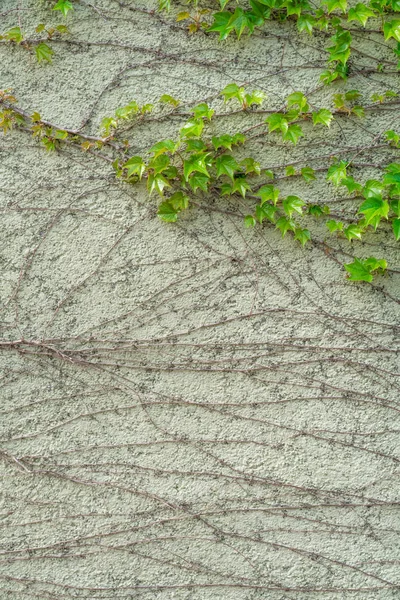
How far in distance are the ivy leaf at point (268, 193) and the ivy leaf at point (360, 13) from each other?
2.55ft

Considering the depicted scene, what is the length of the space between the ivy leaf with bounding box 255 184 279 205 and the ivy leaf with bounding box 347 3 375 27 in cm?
78

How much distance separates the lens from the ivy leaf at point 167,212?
260 centimetres

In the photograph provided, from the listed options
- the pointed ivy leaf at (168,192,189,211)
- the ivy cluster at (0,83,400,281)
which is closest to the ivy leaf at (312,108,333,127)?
the ivy cluster at (0,83,400,281)

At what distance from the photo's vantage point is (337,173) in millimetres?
2572

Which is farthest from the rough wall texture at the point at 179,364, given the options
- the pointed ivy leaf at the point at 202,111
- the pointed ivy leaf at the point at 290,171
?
the pointed ivy leaf at the point at 202,111

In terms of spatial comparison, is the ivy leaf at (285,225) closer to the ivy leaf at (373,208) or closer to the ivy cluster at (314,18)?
the ivy leaf at (373,208)

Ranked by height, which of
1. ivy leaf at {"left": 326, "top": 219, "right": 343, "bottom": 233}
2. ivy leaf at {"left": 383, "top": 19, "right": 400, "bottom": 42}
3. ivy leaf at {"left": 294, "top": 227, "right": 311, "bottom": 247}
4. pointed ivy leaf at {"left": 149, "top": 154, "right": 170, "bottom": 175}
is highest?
ivy leaf at {"left": 383, "top": 19, "right": 400, "bottom": 42}

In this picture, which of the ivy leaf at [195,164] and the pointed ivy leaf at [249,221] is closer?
the ivy leaf at [195,164]

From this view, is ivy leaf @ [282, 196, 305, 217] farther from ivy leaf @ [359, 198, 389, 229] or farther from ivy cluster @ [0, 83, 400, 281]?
ivy leaf @ [359, 198, 389, 229]

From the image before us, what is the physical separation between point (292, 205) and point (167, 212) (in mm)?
547

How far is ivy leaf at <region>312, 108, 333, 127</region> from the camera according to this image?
2566mm

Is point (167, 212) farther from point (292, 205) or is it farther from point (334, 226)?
point (334, 226)

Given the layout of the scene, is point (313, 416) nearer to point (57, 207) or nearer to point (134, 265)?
point (134, 265)

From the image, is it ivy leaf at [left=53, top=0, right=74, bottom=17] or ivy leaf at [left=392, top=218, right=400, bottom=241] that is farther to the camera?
ivy leaf at [left=53, top=0, right=74, bottom=17]
